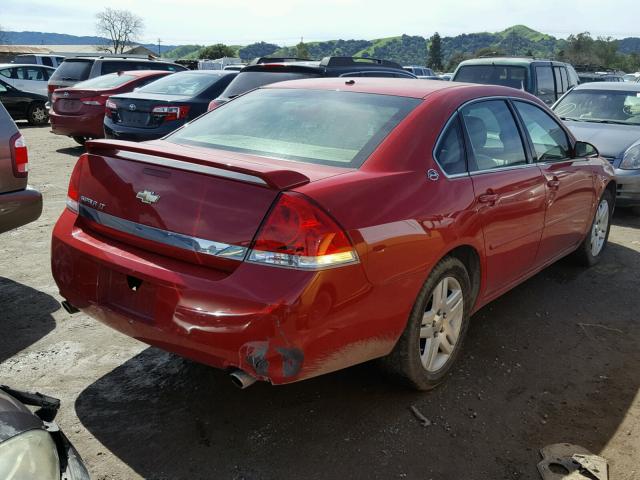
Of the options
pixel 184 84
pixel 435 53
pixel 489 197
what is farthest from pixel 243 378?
pixel 435 53

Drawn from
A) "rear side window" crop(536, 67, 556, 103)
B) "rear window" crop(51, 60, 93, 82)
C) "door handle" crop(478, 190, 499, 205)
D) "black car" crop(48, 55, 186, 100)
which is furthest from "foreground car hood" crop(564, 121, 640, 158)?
"rear window" crop(51, 60, 93, 82)

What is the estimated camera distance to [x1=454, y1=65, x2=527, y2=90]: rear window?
11.0m

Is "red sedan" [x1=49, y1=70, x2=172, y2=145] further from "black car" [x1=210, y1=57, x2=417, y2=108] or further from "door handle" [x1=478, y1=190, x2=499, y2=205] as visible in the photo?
"door handle" [x1=478, y1=190, x2=499, y2=205]

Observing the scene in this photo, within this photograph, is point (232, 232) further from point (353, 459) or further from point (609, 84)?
point (609, 84)

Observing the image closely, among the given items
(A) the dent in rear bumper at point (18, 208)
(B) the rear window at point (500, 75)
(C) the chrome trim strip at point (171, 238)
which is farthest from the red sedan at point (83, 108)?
(C) the chrome trim strip at point (171, 238)

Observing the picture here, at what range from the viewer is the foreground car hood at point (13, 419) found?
65.9 inches

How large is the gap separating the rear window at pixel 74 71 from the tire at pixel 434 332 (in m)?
12.9

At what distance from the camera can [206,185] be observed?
8.71 ft

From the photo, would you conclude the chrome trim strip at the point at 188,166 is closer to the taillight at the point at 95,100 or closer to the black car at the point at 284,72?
the black car at the point at 284,72

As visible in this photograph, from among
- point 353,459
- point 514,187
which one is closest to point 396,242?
point 353,459

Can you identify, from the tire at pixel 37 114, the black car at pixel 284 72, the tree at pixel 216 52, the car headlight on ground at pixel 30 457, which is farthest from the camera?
the tree at pixel 216 52

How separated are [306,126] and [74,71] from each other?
12563 millimetres

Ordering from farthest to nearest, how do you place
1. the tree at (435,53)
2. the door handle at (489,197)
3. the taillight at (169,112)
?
the tree at (435,53) → the taillight at (169,112) → the door handle at (489,197)

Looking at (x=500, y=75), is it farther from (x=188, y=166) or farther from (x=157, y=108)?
(x=188, y=166)
